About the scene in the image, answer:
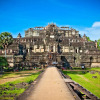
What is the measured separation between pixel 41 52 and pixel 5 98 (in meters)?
33.3

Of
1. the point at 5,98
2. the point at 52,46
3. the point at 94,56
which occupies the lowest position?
the point at 5,98

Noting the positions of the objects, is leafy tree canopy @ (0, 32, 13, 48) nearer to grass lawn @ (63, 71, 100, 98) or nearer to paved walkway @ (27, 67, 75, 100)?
grass lawn @ (63, 71, 100, 98)

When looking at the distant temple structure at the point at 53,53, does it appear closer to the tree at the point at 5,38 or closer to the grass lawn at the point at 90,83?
the tree at the point at 5,38

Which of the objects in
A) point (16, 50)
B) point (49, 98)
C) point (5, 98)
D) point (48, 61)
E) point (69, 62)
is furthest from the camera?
point (16, 50)

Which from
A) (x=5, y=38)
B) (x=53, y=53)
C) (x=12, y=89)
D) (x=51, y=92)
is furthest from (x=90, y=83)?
(x=5, y=38)

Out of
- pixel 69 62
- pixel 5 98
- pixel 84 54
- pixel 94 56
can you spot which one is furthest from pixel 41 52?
pixel 5 98

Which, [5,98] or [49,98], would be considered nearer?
[49,98]

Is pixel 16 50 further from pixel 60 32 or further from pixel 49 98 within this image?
pixel 49 98

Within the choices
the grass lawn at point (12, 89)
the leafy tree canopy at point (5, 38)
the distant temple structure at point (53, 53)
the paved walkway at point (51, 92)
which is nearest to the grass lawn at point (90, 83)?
the paved walkway at point (51, 92)

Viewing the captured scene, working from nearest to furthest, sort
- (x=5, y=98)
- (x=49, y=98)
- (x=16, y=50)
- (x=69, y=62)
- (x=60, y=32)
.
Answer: (x=49, y=98), (x=5, y=98), (x=69, y=62), (x=16, y=50), (x=60, y=32)

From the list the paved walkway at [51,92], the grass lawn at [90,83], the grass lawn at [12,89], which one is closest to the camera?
the paved walkway at [51,92]

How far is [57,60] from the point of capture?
1532 inches

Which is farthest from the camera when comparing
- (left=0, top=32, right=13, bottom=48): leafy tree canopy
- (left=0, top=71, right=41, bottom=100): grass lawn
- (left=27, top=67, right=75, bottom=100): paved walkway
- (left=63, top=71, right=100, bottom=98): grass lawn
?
(left=0, top=32, right=13, bottom=48): leafy tree canopy

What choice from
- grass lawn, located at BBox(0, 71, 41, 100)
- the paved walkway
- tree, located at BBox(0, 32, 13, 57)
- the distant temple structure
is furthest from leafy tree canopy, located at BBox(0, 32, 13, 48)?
the paved walkway
